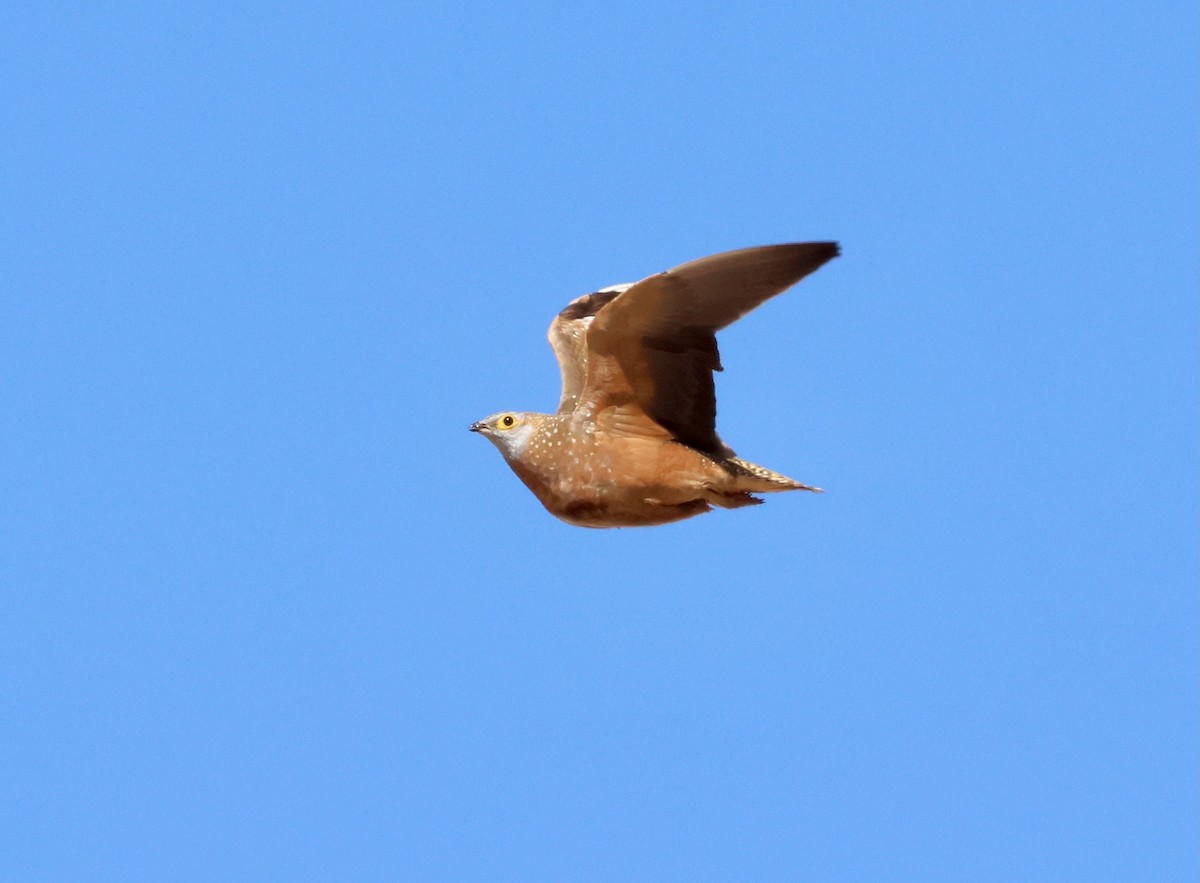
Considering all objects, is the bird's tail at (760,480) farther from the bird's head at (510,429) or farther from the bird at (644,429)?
the bird's head at (510,429)

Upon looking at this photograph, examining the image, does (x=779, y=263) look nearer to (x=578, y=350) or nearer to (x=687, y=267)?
(x=687, y=267)

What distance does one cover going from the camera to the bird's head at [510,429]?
508 inches

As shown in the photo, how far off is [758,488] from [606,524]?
1339mm

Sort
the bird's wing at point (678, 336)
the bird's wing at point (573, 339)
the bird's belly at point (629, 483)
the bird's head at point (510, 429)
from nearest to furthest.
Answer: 1. the bird's wing at point (678, 336)
2. the bird's belly at point (629, 483)
3. the bird's head at point (510, 429)
4. the bird's wing at point (573, 339)

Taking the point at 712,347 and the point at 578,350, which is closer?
the point at 712,347

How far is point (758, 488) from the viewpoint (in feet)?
40.8

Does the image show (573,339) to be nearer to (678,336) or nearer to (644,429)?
(644,429)

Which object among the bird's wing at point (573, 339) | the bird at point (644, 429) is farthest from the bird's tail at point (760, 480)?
the bird's wing at point (573, 339)

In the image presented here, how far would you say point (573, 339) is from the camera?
13875mm

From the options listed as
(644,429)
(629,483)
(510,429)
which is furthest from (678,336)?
(510,429)

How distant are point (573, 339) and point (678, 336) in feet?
6.25

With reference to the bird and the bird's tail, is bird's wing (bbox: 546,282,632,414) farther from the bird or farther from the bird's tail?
the bird's tail

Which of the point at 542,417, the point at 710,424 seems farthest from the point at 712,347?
the point at 542,417

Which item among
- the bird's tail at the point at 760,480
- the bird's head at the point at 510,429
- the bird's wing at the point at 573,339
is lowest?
the bird's tail at the point at 760,480
